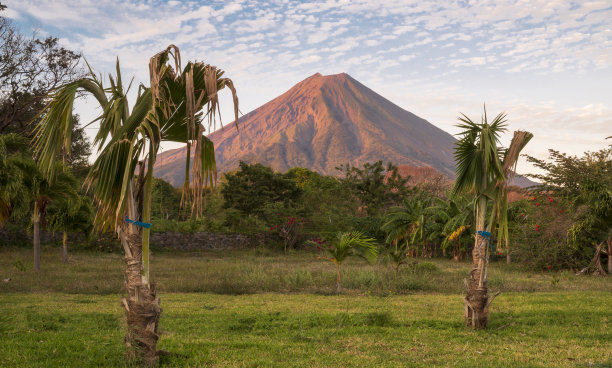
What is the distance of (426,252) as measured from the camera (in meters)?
24.9

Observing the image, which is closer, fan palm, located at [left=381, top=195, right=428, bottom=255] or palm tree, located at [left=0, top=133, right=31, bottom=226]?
palm tree, located at [left=0, top=133, right=31, bottom=226]

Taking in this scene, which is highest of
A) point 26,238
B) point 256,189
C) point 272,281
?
point 256,189

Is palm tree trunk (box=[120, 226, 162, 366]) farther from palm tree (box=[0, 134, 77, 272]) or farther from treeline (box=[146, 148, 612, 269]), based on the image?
palm tree (box=[0, 134, 77, 272])

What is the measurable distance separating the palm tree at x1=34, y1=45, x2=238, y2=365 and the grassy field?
89 cm

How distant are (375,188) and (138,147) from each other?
26.6m

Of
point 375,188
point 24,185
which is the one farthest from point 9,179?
point 375,188

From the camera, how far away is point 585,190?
16.3 meters

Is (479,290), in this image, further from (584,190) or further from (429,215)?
(429,215)

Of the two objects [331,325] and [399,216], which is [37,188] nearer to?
[331,325]

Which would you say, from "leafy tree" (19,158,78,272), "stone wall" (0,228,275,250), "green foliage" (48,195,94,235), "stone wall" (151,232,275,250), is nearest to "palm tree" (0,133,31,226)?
"leafy tree" (19,158,78,272)

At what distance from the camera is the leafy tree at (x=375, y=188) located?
30.6 metres

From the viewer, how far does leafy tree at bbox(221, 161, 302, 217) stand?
35.5 meters

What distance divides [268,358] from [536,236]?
604 inches

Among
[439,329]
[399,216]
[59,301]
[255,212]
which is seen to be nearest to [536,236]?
[399,216]
